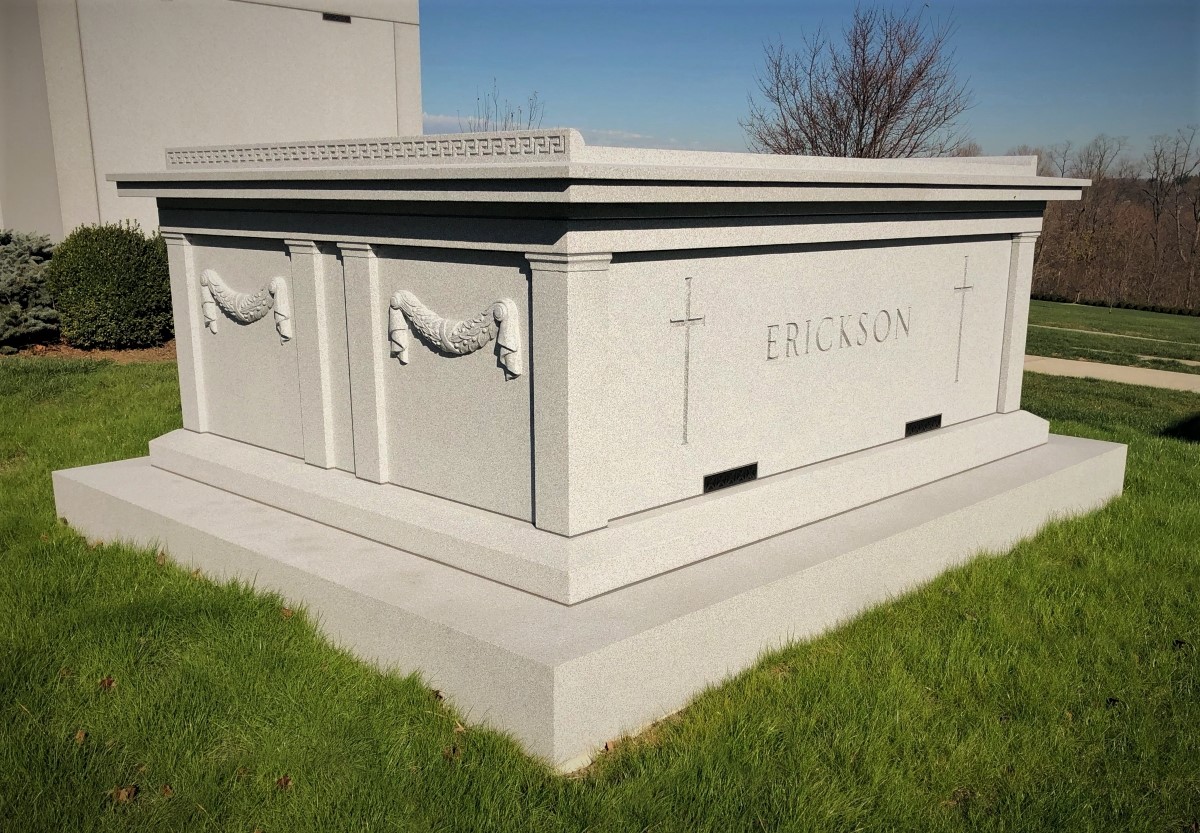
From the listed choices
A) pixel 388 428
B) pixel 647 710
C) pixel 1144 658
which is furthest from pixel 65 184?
pixel 1144 658

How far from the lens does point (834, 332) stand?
5.82 meters

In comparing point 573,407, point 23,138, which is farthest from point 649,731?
point 23,138

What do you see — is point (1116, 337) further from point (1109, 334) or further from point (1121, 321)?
point (1121, 321)

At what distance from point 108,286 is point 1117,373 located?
14.2 metres

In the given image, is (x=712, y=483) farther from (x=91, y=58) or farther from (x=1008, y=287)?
(x=91, y=58)

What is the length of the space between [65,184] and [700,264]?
13.6 metres

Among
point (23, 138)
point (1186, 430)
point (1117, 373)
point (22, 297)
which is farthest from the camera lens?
point (23, 138)

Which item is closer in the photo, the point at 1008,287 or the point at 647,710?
the point at 647,710

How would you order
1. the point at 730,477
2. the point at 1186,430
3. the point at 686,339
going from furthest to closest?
1. the point at 1186,430
2. the point at 730,477
3. the point at 686,339

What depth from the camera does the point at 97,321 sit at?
13.1 m

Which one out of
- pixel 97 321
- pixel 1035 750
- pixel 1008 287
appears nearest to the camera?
pixel 1035 750

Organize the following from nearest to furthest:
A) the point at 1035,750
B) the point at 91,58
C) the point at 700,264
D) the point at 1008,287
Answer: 1. the point at 1035,750
2. the point at 700,264
3. the point at 1008,287
4. the point at 91,58

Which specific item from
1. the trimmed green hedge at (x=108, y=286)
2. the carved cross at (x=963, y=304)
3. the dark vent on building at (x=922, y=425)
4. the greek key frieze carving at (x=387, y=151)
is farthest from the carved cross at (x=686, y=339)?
the trimmed green hedge at (x=108, y=286)

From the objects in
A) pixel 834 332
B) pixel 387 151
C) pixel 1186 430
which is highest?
pixel 387 151
